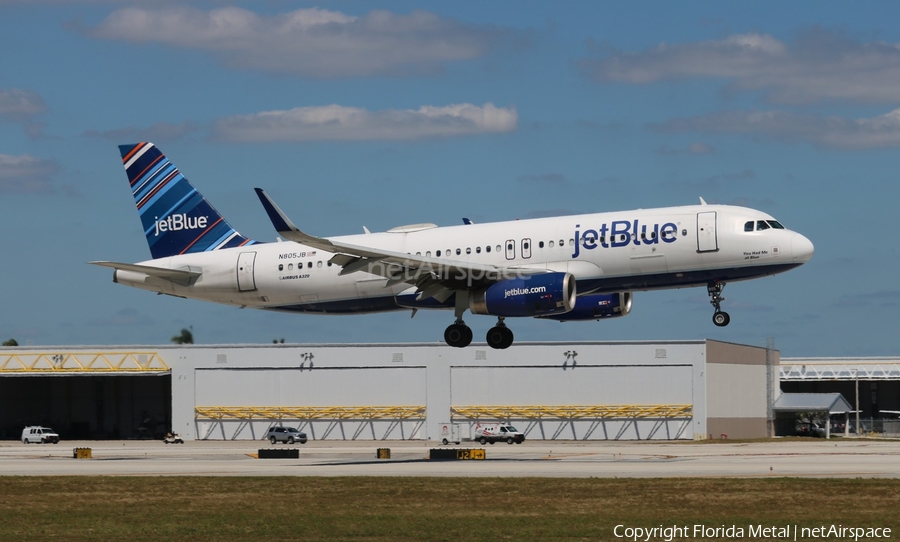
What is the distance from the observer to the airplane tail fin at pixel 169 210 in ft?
213

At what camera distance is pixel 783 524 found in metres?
37.0

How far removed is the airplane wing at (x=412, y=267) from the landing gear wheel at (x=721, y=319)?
786cm

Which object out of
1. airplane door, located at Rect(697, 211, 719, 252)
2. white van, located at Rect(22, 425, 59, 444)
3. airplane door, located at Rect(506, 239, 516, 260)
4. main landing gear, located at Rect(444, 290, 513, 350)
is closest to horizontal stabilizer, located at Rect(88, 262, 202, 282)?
main landing gear, located at Rect(444, 290, 513, 350)

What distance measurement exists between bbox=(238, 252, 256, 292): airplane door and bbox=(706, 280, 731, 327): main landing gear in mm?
22680

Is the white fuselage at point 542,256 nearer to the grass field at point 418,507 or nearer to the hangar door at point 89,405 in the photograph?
the grass field at point 418,507

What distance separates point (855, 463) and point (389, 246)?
27179 millimetres

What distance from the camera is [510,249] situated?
184 feet

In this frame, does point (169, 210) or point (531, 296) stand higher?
point (169, 210)

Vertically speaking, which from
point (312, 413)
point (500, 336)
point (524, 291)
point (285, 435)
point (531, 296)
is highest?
point (524, 291)

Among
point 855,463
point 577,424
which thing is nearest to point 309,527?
point 855,463

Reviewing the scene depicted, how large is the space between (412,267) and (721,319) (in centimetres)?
1408

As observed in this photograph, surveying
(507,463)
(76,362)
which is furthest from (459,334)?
(76,362)

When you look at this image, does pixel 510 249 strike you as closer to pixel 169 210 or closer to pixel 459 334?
pixel 459 334

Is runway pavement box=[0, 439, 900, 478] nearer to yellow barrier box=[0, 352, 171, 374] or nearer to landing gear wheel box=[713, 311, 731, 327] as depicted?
landing gear wheel box=[713, 311, 731, 327]
